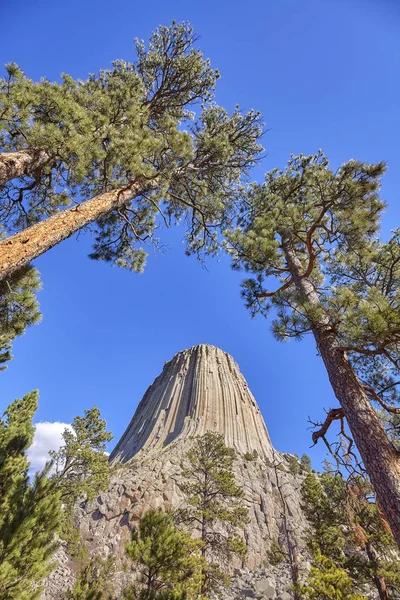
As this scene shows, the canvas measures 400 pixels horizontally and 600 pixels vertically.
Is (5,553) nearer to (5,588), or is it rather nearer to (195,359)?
(5,588)

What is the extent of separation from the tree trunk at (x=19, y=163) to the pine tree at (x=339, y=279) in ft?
13.7

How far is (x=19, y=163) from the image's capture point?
4.95 m

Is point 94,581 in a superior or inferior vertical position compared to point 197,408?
inferior

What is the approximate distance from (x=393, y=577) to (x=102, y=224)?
17.7 m

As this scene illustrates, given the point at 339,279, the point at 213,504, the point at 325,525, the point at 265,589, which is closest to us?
the point at 339,279

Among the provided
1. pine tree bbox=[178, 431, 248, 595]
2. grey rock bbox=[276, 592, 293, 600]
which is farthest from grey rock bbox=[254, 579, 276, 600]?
pine tree bbox=[178, 431, 248, 595]

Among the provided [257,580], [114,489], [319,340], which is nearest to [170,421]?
[114,489]

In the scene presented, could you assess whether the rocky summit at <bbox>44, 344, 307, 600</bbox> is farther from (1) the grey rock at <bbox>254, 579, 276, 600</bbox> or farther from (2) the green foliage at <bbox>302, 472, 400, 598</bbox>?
(2) the green foliage at <bbox>302, 472, 400, 598</bbox>

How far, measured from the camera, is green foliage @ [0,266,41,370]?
4.31 meters

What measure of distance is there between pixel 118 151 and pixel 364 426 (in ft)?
21.2

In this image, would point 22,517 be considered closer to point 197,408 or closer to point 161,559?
point 161,559

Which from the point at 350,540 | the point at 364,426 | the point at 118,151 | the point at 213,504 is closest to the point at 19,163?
the point at 118,151

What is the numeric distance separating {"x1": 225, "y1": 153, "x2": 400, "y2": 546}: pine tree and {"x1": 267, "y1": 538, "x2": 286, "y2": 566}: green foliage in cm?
2381

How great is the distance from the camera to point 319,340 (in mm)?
4645
